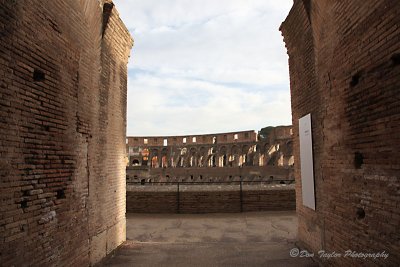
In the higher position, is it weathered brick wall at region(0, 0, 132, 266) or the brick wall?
weathered brick wall at region(0, 0, 132, 266)

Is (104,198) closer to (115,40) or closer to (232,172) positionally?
(115,40)

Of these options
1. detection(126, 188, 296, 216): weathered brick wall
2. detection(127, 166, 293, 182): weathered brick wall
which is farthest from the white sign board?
detection(127, 166, 293, 182): weathered brick wall

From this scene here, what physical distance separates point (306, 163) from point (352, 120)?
2.13 m

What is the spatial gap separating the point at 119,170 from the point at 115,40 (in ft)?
10.2

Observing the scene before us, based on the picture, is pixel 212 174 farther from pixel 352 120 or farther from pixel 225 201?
pixel 352 120

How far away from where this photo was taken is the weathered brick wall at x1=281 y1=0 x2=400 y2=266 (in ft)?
11.4

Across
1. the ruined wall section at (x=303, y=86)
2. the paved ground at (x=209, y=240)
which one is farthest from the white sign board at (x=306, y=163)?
the paved ground at (x=209, y=240)

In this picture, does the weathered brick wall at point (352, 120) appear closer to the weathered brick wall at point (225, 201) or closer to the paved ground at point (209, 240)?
A: the paved ground at point (209, 240)

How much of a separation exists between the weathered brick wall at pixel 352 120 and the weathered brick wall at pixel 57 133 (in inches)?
169

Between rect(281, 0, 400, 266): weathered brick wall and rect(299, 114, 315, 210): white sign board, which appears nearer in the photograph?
rect(281, 0, 400, 266): weathered brick wall

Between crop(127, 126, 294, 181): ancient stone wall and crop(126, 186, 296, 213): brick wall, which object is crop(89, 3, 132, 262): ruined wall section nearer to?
crop(126, 186, 296, 213): brick wall

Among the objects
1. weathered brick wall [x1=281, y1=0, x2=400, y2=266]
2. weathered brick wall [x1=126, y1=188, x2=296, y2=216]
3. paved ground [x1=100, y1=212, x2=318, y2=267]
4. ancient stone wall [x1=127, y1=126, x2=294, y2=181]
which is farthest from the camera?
ancient stone wall [x1=127, y1=126, x2=294, y2=181]

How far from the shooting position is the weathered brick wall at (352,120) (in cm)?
348

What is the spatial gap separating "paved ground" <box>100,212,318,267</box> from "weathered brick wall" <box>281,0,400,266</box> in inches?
47.7
